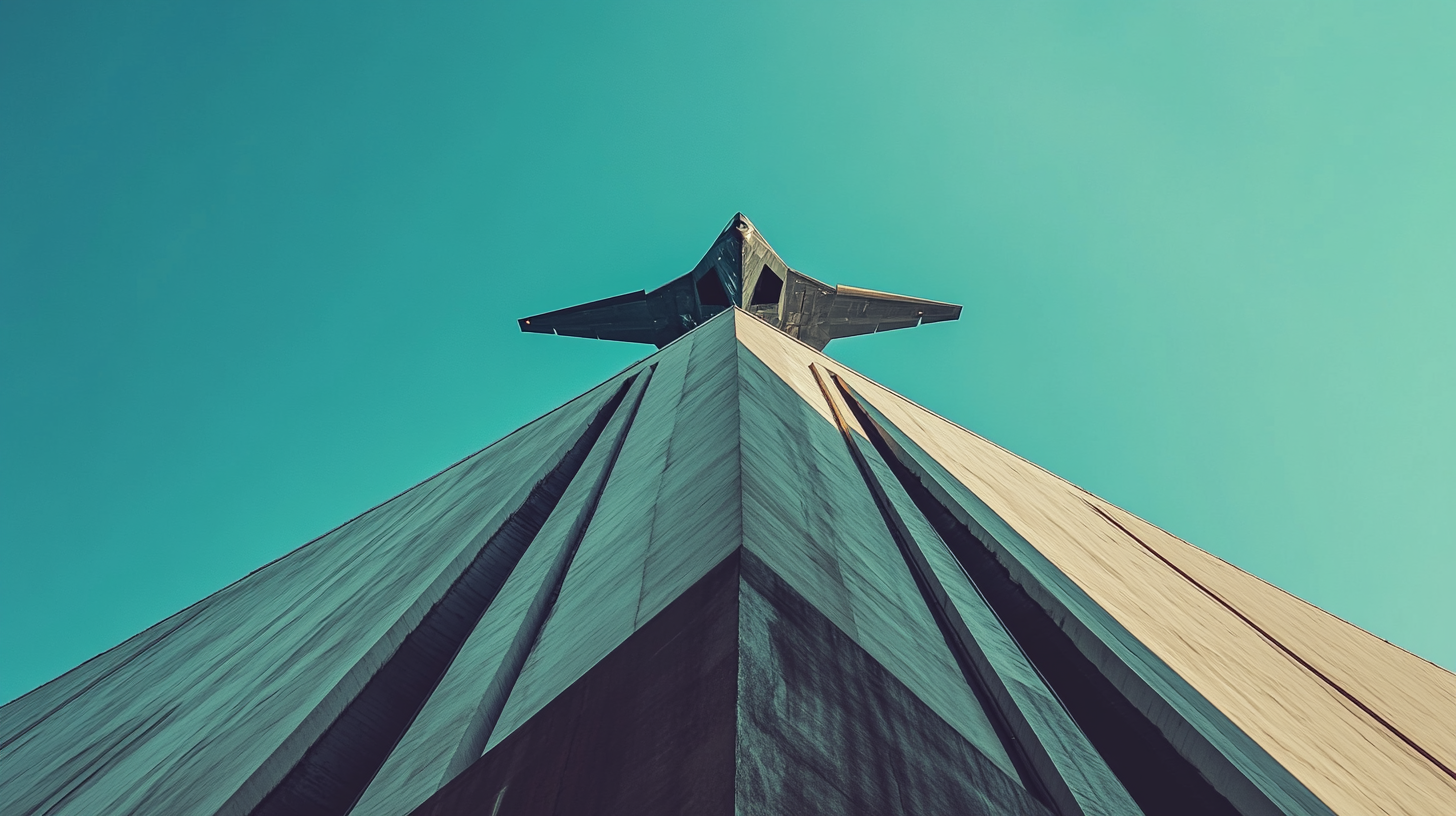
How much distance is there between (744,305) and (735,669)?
2122 cm

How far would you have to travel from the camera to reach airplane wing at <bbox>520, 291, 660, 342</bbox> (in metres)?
25.6

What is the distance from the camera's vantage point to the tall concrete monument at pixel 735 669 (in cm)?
421

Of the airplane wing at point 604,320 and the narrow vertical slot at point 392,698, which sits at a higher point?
the airplane wing at point 604,320

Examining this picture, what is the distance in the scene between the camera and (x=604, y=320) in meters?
26.4

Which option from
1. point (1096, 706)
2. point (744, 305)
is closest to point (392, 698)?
point (1096, 706)

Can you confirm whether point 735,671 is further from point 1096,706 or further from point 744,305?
point 744,305

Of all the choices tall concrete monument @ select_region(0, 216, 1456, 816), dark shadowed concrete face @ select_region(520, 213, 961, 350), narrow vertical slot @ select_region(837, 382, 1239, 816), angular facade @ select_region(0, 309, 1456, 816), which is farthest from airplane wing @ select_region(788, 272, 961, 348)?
narrow vertical slot @ select_region(837, 382, 1239, 816)

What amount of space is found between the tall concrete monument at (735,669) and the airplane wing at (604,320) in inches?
425

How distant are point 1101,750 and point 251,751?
607 cm

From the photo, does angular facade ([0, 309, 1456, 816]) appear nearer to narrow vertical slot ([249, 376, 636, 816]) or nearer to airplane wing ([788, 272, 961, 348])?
narrow vertical slot ([249, 376, 636, 816])

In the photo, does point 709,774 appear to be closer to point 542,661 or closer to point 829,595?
point 829,595

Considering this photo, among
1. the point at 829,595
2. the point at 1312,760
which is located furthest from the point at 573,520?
the point at 1312,760

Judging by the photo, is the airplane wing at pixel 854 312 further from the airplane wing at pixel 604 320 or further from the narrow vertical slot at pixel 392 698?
the narrow vertical slot at pixel 392 698

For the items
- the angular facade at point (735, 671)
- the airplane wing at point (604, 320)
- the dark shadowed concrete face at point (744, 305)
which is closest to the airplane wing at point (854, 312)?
the dark shadowed concrete face at point (744, 305)
